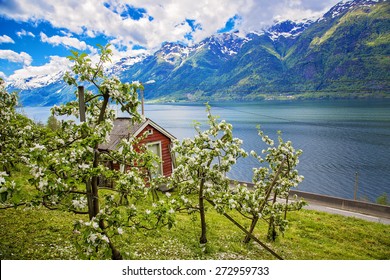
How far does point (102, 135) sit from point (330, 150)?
1958 inches

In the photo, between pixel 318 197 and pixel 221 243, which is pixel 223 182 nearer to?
pixel 221 243

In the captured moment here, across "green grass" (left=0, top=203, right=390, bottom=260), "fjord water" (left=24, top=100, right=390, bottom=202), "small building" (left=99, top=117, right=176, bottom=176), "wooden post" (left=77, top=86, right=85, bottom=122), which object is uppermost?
"wooden post" (left=77, top=86, right=85, bottom=122)

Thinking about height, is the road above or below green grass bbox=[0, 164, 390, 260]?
below

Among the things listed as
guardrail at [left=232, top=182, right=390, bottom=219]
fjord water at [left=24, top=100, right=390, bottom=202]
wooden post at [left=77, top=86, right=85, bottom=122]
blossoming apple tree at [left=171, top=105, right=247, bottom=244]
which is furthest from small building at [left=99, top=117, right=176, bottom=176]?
wooden post at [left=77, top=86, right=85, bottom=122]

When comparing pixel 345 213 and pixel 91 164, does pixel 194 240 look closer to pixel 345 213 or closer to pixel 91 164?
pixel 91 164

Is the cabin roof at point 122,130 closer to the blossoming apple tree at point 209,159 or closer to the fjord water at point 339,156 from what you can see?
the fjord water at point 339,156

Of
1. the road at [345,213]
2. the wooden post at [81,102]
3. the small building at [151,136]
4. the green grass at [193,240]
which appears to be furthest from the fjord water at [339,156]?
the wooden post at [81,102]

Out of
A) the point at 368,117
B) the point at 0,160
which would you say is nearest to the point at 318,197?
the point at 0,160

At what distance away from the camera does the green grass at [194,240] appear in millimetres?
6910

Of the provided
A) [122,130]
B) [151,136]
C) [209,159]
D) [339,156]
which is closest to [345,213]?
[151,136]

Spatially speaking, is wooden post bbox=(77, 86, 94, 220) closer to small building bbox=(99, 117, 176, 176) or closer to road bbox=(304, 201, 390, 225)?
small building bbox=(99, 117, 176, 176)

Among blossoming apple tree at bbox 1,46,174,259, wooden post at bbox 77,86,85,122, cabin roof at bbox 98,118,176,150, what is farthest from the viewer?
cabin roof at bbox 98,118,176,150

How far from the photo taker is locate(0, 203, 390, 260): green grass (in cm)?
691

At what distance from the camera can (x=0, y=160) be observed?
6.22 metres
